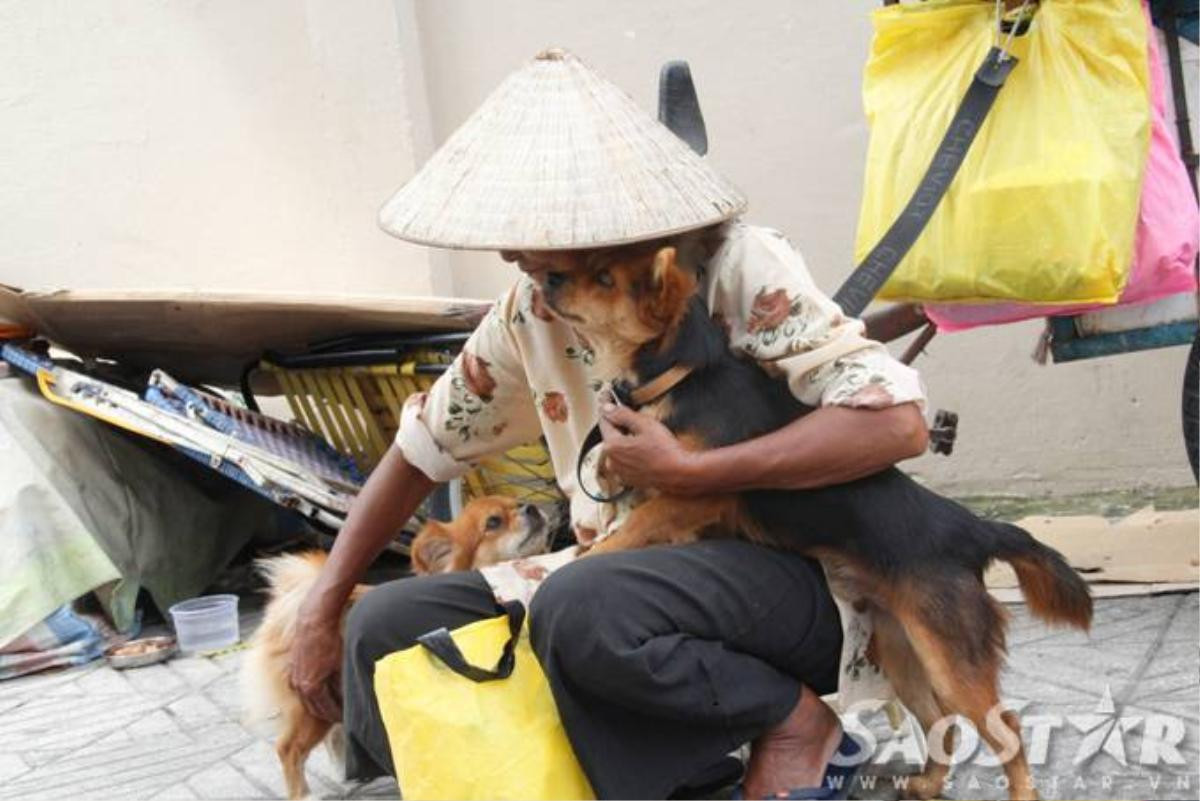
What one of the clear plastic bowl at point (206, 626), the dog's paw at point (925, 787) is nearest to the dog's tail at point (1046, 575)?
the dog's paw at point (925, 787)

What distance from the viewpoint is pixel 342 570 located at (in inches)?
121

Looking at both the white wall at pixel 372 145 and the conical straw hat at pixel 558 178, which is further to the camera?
the white wall at pixel 372 145

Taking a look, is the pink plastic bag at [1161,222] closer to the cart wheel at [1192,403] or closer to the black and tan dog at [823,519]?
the cart wheel at [1192,403]

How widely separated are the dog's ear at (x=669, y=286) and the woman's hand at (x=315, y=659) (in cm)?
94

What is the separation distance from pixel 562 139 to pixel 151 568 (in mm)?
2915

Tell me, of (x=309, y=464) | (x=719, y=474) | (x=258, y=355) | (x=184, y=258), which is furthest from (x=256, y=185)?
(x=719, y=474)

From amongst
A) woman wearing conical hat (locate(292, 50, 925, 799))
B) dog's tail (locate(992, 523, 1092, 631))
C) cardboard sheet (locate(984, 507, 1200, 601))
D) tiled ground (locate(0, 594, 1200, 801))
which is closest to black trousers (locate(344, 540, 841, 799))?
woman wearing conical hat (locate(292, 50, 925, 799))

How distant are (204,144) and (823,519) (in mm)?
3963

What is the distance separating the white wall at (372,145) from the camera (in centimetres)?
544

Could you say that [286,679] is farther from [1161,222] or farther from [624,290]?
[1161,222]

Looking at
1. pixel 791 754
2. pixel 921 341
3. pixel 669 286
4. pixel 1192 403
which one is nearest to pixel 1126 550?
pixel 1192 403

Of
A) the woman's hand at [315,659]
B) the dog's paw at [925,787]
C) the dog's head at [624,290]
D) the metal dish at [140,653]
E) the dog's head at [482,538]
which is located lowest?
the metal dish at [140,653]

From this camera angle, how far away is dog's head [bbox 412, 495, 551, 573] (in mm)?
3705

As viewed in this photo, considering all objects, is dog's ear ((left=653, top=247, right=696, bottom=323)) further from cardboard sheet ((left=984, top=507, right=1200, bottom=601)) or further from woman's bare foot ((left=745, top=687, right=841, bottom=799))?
cardboard sheet ((left=984, top=507, right=1200, bottom=601))
